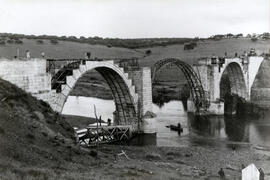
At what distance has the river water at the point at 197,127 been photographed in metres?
52.6

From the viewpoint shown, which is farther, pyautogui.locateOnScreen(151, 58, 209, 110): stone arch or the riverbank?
pyautogui.locateOnScreen(151, 58, 209, 110): stone arch

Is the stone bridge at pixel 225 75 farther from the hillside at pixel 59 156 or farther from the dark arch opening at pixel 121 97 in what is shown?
the hillside at pixel 59 156

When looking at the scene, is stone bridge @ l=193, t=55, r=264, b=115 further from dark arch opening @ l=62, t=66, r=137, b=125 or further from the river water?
dark arch opening @ l=62, t=66, r=137, b=125

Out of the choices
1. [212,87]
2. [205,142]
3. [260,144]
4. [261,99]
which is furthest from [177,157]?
[261,99]

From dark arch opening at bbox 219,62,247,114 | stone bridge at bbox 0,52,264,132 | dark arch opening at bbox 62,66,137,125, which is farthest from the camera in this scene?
dark arch opening at bbox 219,62,247,114

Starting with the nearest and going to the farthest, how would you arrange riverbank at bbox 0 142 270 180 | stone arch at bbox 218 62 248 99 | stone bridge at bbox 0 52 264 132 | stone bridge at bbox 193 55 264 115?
riverbank at bbox 0 142 270 180
stone bridge at bbox 0 52 264 132
stone bridge at bbox 193 55 264 115
stone arch at bbox 218 62 248 99

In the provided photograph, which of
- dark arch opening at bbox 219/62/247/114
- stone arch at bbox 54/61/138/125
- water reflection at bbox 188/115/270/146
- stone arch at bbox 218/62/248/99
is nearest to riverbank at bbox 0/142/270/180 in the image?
water reflection at bbox 188/115/270/146

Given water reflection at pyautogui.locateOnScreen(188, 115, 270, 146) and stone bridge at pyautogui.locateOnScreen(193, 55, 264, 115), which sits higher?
stone bridge at pyautogui.locateOnScreen(193, 55, 264, 115)

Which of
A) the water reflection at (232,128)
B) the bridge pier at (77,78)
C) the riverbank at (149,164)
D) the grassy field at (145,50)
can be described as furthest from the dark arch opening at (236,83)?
the riverbank at (149,164)

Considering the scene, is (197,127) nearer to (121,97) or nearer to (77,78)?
(121,97)

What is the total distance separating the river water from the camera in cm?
5256

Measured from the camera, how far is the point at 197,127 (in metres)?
62.8

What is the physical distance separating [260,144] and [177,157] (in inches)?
646

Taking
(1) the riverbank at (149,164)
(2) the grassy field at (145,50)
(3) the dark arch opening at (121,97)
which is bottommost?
(1) the riverbank at (149,164)
